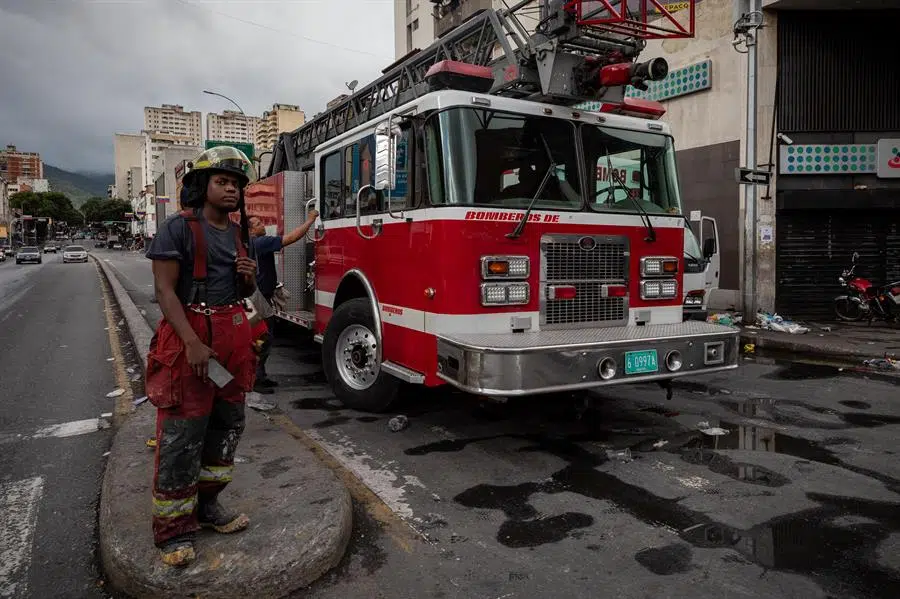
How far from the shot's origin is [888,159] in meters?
13.2

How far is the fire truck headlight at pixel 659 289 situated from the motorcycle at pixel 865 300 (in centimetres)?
896

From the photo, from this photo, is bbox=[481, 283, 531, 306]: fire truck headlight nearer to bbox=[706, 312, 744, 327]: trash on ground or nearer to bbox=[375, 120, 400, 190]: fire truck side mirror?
bbox=[375, 120, 400, 190]: fire truck side mirror

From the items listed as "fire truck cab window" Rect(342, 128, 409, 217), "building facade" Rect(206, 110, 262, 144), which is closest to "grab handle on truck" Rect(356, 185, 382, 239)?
"fire truck cab window" Rect(342, 128, 409, 217)

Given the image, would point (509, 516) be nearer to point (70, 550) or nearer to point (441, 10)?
point (70, 550)

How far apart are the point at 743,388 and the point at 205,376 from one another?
6.32 metres

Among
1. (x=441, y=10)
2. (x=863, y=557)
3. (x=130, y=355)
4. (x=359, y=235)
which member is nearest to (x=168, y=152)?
(x=441, y=10)

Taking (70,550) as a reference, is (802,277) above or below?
above

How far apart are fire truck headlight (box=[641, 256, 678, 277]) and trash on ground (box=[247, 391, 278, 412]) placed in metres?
3.66

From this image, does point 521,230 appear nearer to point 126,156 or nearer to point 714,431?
point 714,431

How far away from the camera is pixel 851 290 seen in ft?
43.7

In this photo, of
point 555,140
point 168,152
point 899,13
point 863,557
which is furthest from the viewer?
point 168,152

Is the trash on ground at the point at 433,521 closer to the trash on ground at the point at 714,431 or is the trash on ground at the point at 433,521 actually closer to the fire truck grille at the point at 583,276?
the fire truck grille at the point at 583,276

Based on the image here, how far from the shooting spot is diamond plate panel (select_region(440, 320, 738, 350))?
4.41 m

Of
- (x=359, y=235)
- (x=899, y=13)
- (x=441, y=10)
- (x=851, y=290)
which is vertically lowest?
(x=851, y=290)
